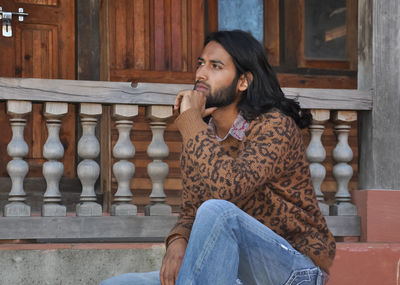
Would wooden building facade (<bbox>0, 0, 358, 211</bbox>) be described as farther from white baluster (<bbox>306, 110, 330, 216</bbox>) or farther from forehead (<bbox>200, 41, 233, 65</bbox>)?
forehead (<bbox>200, 41, 233, 65</bbox>)

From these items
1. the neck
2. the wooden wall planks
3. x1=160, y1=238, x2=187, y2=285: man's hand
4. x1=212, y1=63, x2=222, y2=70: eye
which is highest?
the wooden wall planks

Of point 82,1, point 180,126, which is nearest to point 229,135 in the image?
point 180,126

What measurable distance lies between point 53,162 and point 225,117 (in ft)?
4.69

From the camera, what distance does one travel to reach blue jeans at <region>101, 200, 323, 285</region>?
91.3 inches

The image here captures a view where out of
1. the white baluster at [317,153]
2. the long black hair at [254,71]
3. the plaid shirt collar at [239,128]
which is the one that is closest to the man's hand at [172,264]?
the plaid shirt collar at [239,128]

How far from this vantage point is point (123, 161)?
415 cm

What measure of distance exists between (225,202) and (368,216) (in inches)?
87.6

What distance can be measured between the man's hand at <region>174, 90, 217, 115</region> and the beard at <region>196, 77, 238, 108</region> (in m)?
0.04

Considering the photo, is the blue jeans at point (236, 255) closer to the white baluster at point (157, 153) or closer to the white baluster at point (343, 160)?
the white baluster at point (157, 153)

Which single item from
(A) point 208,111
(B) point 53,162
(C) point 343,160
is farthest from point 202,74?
(C) point 343,160

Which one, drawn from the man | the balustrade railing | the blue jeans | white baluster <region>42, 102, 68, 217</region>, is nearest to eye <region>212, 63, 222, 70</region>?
the man

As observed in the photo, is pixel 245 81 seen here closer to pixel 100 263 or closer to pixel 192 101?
pixel 192 101

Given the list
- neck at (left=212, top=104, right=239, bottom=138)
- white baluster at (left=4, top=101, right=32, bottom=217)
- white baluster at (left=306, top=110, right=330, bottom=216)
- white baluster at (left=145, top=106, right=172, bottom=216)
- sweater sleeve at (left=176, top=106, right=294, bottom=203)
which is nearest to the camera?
sweater sleeve at (left=176, top=106, right=294, bottom=203)

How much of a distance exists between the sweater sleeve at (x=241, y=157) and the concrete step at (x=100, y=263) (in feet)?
4.76
